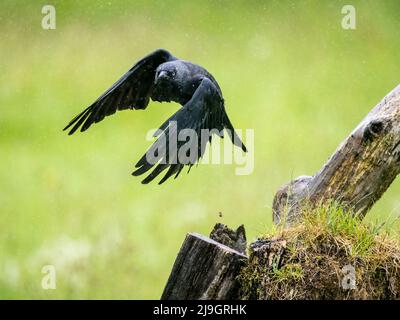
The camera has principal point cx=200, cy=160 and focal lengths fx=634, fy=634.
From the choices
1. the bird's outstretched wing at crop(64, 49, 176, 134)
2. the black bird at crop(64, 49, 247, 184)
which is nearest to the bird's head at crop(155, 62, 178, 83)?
the black bird at crop(64, 49, 247, 184)

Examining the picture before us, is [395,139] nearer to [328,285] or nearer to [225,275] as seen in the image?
[328,285]

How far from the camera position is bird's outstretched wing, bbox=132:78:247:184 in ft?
9.91

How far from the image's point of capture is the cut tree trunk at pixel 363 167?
10.3ft

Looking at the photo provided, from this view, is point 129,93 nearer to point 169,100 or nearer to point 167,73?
point 169,100

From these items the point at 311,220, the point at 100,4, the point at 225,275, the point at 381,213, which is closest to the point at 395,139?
the point at 381,213

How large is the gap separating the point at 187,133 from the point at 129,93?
0.95m

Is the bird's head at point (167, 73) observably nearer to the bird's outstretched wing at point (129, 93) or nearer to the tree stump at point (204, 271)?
the bird's outstretched wing at point (129, 93)

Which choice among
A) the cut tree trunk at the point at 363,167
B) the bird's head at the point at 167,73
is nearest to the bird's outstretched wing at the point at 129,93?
the bird's head at the point at 167,73

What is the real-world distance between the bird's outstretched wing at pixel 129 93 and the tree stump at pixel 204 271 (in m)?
1.42

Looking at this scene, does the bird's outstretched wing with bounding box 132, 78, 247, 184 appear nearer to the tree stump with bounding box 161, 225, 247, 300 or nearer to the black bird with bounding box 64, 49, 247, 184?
the black bird with bounding box 64, 49, 247, 184
